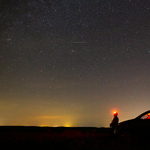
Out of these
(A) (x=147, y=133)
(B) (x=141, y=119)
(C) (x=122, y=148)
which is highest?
(B) (x=141, y=119)

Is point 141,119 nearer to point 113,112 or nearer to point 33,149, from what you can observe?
point 113,112

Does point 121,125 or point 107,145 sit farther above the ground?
point 121,125

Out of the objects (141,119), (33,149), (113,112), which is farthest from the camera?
(113,112)

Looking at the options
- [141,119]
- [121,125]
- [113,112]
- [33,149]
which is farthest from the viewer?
[113,112]

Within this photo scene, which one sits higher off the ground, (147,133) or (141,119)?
(141,119)

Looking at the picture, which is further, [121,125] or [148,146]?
[121,125]

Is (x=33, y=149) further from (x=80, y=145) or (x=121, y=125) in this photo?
(x=121, y=125)

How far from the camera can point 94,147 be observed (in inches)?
307

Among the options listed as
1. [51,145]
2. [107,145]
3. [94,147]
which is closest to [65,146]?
[51,145]

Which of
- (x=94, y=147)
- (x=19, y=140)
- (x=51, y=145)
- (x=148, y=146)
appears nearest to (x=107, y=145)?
(x=94, y=147)

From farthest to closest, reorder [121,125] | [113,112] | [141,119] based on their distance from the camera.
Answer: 1. [113,112]
2. [121,125]
3. [141,119]

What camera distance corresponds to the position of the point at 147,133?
7.46 metres

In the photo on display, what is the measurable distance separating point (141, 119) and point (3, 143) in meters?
5.36

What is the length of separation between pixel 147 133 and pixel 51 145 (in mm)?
3593
